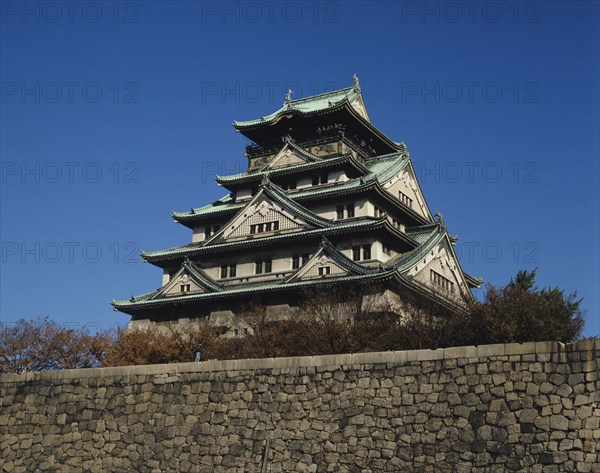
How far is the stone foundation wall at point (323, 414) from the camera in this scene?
16109 millimetres

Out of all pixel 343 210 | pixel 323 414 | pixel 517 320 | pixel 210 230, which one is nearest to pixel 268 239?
pixel 343 210

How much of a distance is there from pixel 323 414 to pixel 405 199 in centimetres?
3731

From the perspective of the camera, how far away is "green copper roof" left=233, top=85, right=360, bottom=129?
5783 cm

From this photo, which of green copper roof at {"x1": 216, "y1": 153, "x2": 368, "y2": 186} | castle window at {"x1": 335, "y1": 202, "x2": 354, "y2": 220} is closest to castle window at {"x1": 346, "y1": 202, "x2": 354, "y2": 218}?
castle window at {"x1": 335, "y1": 202, "x2": 354, "y2": 220}

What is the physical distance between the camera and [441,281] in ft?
161

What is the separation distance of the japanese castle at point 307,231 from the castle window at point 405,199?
76 mm

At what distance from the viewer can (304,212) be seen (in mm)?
48656

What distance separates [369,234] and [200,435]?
92.3 feet

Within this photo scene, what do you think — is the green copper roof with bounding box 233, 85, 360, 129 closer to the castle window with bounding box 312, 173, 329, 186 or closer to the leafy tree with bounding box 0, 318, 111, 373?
the castle window with bounding box 312, 173, 329, 186

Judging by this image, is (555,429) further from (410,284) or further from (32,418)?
(410,284)

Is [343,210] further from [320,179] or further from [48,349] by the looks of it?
[48,349]

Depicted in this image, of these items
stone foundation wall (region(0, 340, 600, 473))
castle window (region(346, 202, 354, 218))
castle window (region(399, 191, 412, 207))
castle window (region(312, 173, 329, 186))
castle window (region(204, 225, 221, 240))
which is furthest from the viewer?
castle window (region(204, 225, 221, 240))

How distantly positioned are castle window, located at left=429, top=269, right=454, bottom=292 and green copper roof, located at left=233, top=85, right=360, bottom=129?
48.1 ft

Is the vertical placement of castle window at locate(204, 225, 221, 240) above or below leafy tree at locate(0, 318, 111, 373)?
above
